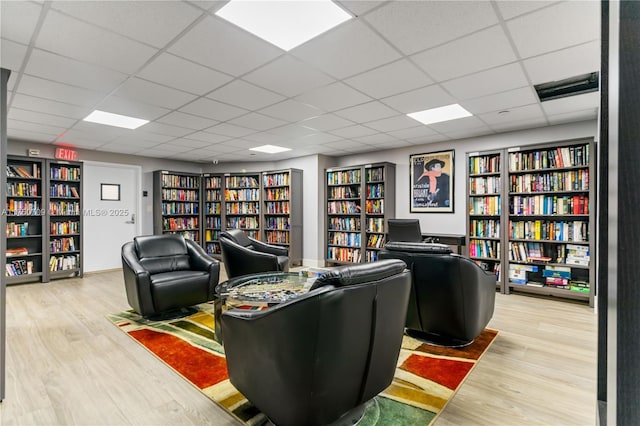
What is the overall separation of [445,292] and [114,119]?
447 cm

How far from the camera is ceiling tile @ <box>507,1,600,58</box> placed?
6.49 feet

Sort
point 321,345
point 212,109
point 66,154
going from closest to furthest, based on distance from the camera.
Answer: point 321,345, point 212,109, point 66,154

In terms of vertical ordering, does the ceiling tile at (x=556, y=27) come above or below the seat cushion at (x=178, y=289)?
above

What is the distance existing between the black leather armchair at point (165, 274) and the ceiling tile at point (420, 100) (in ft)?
9.28

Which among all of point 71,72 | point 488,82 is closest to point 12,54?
point 71,72

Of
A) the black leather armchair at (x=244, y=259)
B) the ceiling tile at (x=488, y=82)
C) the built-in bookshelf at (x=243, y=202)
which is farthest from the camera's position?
the built-in bookshelf at (x=243, y=202)

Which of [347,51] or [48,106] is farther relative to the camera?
[48,106]

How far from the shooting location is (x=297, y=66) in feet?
9.02

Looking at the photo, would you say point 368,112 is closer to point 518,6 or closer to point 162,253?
point 518,6

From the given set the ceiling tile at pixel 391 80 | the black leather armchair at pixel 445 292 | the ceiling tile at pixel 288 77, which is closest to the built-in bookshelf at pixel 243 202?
the ceiling tile at pixel 288 77

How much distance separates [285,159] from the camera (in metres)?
7.50

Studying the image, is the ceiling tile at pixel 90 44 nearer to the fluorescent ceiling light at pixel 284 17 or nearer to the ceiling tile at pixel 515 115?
the fluorescent ceiling light at pixel 284 17

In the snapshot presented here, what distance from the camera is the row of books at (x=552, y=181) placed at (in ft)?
13.9

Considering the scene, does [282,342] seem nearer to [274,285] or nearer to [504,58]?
[274,285]
